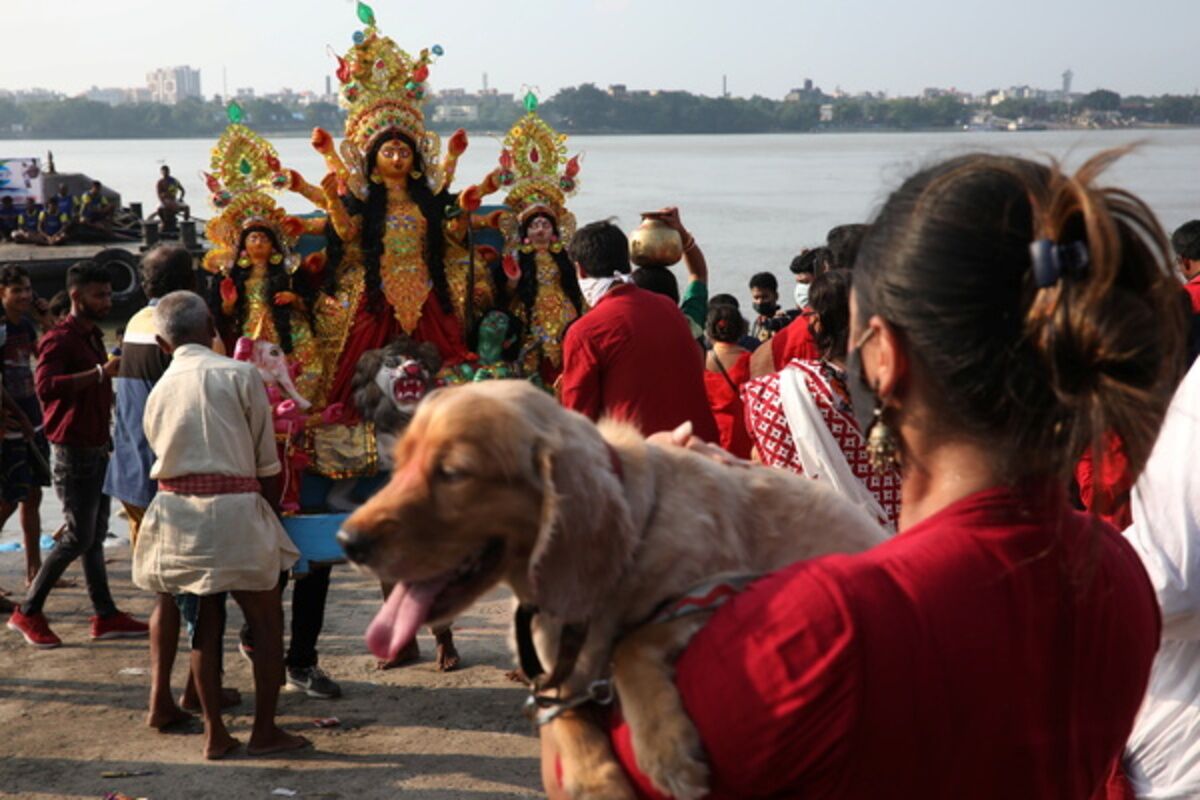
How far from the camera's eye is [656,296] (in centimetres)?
538

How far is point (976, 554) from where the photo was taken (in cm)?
144

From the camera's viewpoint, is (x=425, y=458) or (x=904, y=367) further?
(x=425, y=458)

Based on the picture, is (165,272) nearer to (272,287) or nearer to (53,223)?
(272,287)

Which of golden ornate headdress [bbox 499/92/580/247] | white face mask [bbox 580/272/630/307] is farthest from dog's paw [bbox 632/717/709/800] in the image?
golden ornate headdress [bbox 499/92/580/247]

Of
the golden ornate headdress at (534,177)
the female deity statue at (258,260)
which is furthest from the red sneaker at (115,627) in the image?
the golden ornate headdress at (534,177)

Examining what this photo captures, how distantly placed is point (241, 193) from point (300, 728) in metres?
2.83

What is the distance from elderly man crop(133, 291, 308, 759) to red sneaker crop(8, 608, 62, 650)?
1.76 m

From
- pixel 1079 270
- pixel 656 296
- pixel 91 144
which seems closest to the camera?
pixel 1079 270

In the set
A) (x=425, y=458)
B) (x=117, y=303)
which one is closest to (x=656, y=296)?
(x=425, y=458)

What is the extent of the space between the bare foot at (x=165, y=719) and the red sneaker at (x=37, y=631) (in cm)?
127

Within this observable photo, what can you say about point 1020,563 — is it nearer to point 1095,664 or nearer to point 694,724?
point 1095,664

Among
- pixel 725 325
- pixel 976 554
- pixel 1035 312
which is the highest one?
pixel 1035 312

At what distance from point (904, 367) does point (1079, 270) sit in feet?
0.72

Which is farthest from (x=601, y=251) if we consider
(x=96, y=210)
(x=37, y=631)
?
(x=96, y=210)
